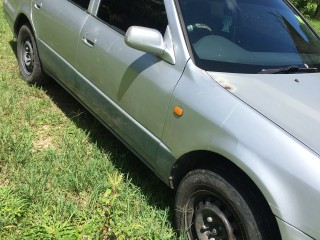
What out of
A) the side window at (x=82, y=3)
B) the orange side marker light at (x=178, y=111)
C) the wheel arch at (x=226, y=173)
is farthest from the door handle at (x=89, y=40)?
the wheel arch at (x=226, y=173)

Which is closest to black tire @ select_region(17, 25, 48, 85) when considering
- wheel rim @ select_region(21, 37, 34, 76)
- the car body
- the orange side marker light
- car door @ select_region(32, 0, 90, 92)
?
wheel rim @ select_region(21, 37, 34, 76)

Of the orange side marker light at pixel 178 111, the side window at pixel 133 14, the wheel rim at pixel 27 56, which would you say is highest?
the side window at pixel 133 14

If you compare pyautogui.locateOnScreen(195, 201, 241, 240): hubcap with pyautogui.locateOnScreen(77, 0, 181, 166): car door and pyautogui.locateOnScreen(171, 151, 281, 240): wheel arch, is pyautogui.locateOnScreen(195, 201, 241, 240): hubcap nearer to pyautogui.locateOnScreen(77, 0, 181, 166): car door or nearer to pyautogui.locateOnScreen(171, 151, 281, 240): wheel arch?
pyautogui.locateOnScreen(171, 151, 281, 240): wheel arch

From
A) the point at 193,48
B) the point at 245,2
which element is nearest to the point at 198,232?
the point at 193,48

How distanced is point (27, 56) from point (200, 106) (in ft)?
10.2

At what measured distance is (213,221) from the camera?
8.09ft

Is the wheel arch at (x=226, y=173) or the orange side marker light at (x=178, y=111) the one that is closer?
the wheel arch at (x=226, y=173)

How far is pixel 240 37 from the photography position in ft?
9.55

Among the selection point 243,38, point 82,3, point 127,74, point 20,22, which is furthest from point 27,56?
point 243,38

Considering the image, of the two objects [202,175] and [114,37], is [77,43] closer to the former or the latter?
[114,37]

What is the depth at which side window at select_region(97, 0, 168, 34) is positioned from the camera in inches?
116

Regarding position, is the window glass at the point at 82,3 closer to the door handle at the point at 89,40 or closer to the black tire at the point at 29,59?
the door handle at the point at 89,40

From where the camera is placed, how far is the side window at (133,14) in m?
2.96

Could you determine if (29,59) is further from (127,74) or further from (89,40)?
(127,74)
